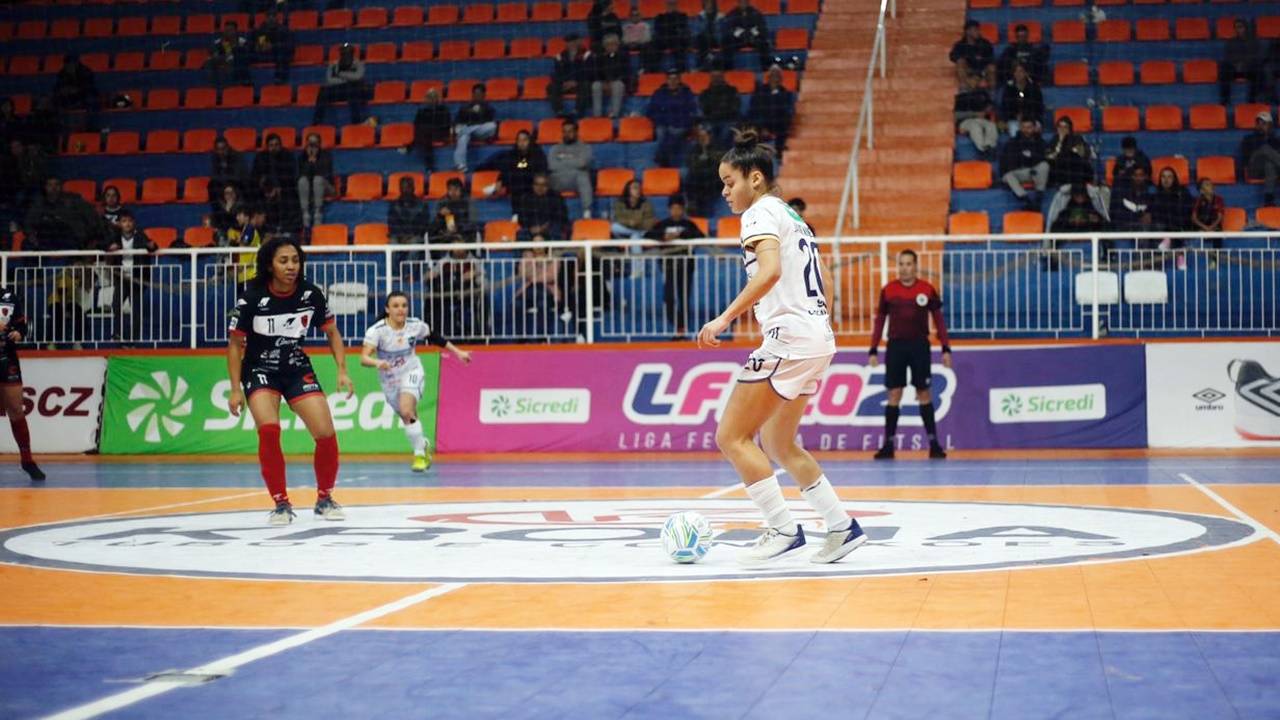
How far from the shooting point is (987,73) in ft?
81.3

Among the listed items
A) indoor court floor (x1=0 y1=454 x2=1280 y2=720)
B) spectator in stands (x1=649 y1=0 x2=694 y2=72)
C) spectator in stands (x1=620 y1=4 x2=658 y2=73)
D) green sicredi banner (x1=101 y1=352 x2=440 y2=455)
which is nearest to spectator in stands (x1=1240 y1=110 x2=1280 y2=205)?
spectator in stands (x1=649 y1=0 x2=694 y2=72)

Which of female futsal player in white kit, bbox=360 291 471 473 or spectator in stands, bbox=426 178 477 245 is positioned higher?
spectator in stands, bbox=426 178 477 245

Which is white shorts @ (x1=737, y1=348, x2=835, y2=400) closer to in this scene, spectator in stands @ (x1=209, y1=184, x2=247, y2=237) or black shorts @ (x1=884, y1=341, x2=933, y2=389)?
black shorts @ (x1=884, y1=341, x2=933, y2=389)

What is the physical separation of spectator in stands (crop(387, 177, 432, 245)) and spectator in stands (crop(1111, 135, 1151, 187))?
9751 millimetres

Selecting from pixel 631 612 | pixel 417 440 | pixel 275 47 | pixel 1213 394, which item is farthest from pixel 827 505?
pixel 275 47

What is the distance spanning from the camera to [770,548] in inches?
325

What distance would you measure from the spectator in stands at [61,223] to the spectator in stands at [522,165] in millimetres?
6358

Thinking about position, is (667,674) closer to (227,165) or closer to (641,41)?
(227,165)

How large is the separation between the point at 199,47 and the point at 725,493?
21.2 meters

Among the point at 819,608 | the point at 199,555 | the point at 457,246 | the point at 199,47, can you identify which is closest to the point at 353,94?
the point at 199,47

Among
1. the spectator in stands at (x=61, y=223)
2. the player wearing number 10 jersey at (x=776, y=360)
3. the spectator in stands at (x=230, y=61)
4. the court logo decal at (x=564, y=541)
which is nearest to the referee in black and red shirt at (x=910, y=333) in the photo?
the court logo decal at (x=564, y=541)

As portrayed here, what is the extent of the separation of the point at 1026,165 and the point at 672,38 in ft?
24.2

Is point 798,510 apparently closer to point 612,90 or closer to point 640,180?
point 640,180

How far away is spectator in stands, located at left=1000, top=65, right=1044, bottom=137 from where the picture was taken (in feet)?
78.4
